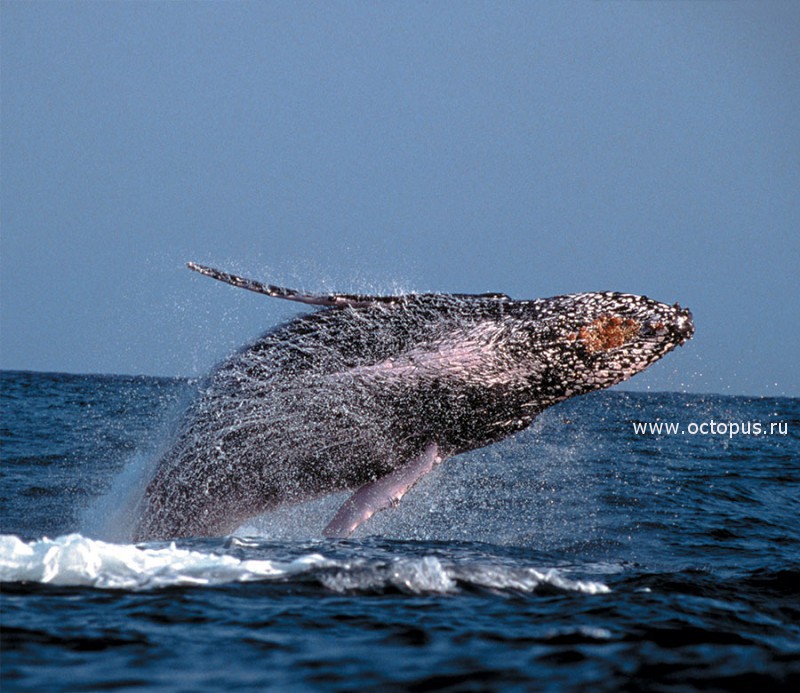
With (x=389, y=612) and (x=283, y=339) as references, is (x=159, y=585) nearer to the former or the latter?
(x=389, y=612)

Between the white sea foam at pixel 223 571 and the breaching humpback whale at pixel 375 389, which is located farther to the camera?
the breaching humpback whale at pixel 375 389

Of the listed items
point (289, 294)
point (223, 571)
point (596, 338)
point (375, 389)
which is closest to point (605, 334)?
point (596, 338)

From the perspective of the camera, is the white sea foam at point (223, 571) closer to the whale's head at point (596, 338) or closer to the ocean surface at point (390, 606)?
the ocean surface at point (390, 606)

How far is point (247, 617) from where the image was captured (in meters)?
5.89

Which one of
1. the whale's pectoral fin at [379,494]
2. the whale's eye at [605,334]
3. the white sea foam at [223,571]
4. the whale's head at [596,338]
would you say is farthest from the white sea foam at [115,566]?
the whale's eye at [605,334]

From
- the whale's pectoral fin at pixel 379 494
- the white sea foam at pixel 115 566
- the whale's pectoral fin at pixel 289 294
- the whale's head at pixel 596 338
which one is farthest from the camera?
the whale's head at pixel 596 338

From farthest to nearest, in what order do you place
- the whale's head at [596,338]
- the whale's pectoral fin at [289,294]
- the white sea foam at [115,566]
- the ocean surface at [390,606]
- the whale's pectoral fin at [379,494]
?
the whale's head at [596,338] < the whale's pectoral fin at [379,494] < the whale's pectoral fin at [289,294] < the white sea foam at [115,566] < the ocean surface at [390,606]

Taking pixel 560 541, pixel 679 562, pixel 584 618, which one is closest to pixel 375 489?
pixel 560 541

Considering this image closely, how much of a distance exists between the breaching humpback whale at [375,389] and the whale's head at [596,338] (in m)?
0.01

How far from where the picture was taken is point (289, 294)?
9266 mm

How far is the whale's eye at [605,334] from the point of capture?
409 inches

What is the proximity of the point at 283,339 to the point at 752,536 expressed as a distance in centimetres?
659

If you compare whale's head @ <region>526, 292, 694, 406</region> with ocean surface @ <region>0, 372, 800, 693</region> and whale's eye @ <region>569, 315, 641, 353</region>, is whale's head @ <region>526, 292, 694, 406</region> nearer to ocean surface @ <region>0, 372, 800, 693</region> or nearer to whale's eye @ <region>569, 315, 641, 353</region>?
whale's eye @ <region>569, 315, 641, 353</region>

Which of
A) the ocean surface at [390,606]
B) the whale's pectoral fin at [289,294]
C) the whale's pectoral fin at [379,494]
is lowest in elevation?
the ocean surface at [390,606]
